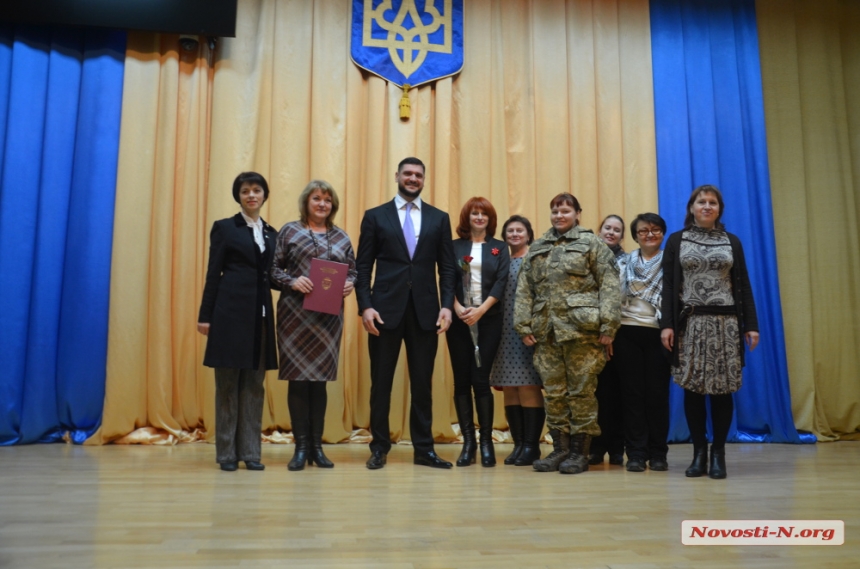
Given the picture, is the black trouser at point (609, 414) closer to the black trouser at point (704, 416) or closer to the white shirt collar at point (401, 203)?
the black trouser at point (704, 416)

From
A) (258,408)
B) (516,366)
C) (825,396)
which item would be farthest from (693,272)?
(825,396)

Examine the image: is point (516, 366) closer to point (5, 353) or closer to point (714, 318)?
point (714, 318)

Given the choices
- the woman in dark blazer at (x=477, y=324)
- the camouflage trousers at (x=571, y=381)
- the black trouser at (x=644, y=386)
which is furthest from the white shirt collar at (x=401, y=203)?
the black trouser at (x=644, y=386)

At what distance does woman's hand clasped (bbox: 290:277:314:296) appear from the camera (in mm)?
3322

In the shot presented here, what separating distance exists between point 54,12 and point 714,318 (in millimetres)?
4105

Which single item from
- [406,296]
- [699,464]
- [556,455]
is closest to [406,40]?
[406,296]

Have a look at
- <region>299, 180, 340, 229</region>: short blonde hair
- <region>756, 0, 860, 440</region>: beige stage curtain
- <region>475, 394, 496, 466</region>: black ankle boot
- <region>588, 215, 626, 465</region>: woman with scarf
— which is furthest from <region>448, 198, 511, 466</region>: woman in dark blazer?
<region>756, 0, 860, 440</region>: beige stage curtain

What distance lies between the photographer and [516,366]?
141 inches

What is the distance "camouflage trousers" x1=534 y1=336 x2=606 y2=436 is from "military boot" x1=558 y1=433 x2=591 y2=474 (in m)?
0.03

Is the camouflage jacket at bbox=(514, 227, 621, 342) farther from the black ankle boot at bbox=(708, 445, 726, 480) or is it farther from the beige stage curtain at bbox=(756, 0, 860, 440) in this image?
the beige stage curtain at bbox=(756, 0, 860, 440)

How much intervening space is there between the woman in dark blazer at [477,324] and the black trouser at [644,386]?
0.62 metres

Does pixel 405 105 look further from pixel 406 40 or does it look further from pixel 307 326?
pixel 307 326

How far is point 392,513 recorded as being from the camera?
2246mm

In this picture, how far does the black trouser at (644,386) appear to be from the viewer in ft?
11.4
